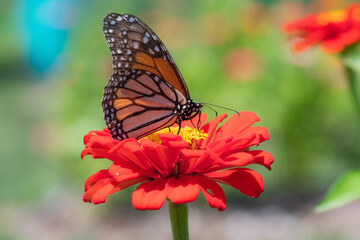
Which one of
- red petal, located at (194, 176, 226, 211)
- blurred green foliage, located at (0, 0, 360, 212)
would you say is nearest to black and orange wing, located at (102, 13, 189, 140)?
red petal, located at (194, 176, 226, 211)

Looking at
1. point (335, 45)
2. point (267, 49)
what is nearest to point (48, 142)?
point (267, 49)

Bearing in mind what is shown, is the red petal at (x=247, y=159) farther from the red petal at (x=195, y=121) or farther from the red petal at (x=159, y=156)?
the red petal at (x=195, y=121)

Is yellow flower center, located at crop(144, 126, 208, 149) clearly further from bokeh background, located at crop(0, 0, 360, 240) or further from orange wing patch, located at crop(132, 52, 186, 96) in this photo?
bokeh background, located at crop(0, 0, 360, 240)

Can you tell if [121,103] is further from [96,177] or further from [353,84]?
[353,84]

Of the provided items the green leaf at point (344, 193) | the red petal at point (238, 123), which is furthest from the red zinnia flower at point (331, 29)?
the red petal at point (238, 123)

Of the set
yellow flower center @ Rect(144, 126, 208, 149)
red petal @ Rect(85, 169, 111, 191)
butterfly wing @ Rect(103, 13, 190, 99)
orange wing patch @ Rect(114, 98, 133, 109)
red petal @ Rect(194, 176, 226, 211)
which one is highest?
butterfly wing @ Rect(103, 13, 190, 99)
